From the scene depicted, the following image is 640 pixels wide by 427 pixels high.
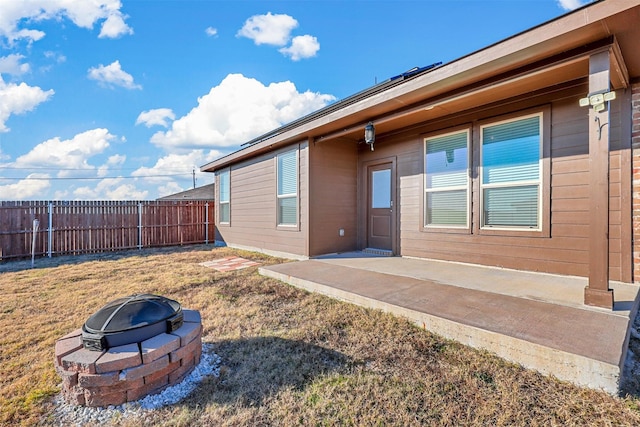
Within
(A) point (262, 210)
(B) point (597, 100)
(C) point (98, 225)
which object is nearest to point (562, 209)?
(B) point (597, 100)

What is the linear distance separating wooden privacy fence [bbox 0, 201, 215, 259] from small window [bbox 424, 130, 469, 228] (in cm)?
816

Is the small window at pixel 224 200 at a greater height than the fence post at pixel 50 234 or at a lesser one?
greater

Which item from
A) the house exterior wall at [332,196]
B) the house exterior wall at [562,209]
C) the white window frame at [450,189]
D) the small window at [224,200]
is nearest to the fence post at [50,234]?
the small window at [224,200]

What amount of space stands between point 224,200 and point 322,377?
853cm

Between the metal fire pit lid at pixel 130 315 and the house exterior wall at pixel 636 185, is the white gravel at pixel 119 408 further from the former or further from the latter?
the house exterior wall at pixel 636 185

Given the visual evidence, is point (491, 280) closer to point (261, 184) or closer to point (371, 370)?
point (371, 370)

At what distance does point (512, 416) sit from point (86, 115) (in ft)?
53.8

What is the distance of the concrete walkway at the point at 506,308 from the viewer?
182 cm

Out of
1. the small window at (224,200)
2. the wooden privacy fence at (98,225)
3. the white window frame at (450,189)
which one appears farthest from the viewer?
the small window at (224,200)

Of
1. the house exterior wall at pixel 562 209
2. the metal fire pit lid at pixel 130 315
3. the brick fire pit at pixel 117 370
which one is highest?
the house exterior wall at pixel 562 209

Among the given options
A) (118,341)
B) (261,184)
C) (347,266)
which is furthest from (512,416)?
(261,184)

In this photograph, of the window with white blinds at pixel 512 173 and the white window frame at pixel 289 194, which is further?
the white window frame at pixel 289 194

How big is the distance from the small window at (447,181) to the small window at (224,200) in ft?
20.8

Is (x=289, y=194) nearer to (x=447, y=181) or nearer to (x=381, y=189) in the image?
(x=381, y=189)
